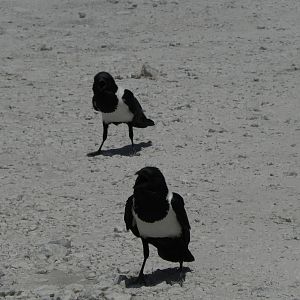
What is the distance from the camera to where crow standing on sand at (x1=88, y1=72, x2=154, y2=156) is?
11133 millimetres

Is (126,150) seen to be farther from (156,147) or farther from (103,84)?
(103,84)

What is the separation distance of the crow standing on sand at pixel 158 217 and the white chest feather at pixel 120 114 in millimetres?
4545

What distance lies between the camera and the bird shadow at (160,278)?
6.89 metres

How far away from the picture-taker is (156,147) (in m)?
11.6

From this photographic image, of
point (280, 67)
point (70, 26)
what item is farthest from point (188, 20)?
point (280, 67)

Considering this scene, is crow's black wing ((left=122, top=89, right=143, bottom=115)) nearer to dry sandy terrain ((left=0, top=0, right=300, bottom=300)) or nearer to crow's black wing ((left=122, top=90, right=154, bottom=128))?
crow's black wing ((left=122, top=90, right=154, bottom=128))

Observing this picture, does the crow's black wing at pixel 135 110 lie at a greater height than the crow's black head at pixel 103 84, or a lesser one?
A: lesser

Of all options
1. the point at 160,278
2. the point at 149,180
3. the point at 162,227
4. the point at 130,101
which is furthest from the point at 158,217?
the point at 130,101

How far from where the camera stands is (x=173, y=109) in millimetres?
13625

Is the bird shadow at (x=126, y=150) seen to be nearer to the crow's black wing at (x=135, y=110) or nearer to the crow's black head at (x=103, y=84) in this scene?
the crow's black wing at (x=135, y=110)

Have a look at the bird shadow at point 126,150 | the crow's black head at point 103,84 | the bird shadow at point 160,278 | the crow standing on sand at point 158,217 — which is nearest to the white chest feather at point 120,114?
the crow's black head at point 103,84

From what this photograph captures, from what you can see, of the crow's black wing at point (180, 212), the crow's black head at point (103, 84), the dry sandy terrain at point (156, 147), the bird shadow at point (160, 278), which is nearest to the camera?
the crow's black wing at point (180, 212)

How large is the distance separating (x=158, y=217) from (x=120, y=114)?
489 centimetres

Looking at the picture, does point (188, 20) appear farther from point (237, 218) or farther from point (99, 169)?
point (237, 218)
